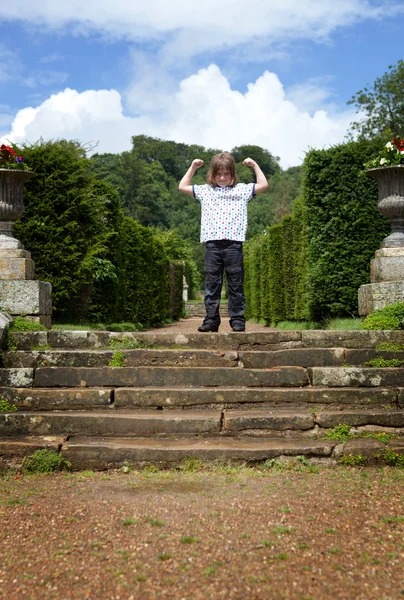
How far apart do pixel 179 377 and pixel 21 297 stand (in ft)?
8.46

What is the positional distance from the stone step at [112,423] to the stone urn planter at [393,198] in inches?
154

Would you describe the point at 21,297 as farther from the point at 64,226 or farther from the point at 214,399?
the point at 214,399

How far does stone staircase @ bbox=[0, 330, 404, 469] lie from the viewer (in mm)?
4508

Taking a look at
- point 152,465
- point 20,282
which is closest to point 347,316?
point 20,282

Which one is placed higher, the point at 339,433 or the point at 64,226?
the point at 64,226

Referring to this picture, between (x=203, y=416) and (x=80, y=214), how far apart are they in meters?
5.57

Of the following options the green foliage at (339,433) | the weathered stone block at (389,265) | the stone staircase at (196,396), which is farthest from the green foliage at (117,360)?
the weathered stone block at (389,265)

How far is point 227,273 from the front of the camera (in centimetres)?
610

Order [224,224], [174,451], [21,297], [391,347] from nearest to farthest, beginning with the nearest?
1. [174,451]
2. [391,347]
3. [224,224]
4. [21,297]

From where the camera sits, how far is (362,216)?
384 inches

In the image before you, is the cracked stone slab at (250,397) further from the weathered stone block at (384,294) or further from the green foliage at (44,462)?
the weathered stone block at (384,294)

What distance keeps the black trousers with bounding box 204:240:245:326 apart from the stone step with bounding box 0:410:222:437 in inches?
63.7

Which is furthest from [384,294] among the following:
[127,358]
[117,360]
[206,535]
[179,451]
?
[206,535]

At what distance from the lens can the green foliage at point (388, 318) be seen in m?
6.25
